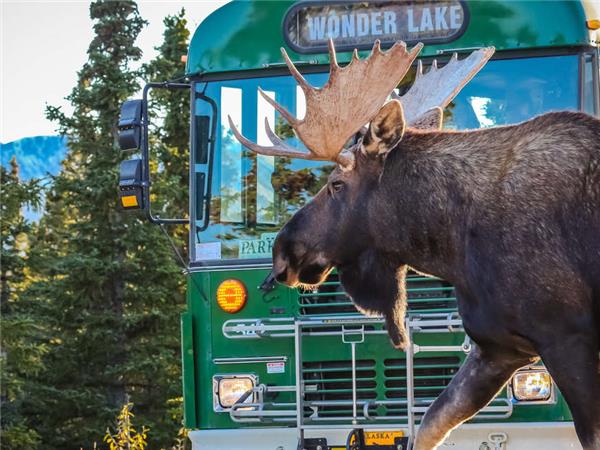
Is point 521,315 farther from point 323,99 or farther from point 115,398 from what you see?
point 115,398

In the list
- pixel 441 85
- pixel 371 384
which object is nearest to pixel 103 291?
pixel 371 384

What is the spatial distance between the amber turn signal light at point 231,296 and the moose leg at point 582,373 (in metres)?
3.46

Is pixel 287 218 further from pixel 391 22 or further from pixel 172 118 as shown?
pixel 172 118

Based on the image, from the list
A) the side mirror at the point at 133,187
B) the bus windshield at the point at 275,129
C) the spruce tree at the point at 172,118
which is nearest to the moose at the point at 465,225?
the bus windshield at the point at 275,129

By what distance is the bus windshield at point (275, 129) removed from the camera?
8.40 m

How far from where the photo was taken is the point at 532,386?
26.6 feet

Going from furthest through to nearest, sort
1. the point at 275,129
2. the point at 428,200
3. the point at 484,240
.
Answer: the point at 275,129 → the point at 428,200 → the point at 484,240

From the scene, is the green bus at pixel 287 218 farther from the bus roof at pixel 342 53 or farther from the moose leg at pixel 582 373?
the moose leg at pixel 582 373

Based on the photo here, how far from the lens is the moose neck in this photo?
19.0 ft

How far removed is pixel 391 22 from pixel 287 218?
1.55m

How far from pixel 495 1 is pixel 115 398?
14.8 meters

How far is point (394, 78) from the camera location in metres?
6.20

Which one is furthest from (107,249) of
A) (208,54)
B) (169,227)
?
(208,54)

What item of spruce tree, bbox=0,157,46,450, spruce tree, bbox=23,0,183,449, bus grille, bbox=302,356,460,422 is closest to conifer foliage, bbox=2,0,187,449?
spruce tree, bbox=23,0,183,449
